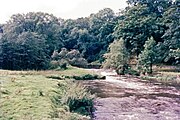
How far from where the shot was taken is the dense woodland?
65375 millimetres

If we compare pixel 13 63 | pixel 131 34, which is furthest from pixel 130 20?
pixel 13 63

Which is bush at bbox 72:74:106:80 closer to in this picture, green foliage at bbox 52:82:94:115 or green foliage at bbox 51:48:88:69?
green foliage at bbox 51:48:88:69

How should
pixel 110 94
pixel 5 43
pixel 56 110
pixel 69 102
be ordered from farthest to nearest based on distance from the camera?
pixel 5 43
pixel 110 94
pixel 69 102
pixel 56 110

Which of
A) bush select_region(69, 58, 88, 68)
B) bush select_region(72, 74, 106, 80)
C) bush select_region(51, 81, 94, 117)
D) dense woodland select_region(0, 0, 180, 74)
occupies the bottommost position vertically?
bush select_region(51, 81, 94, 117)

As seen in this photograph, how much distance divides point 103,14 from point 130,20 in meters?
31.7

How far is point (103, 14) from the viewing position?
115375 millimetres

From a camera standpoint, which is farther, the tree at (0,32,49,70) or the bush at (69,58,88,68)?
the bush at (69,58,88,68)

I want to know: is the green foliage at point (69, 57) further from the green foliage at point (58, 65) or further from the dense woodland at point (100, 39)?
the green foliage at point (58, 65)

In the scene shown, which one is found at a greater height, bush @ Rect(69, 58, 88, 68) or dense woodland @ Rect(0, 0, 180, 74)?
dense woodland @ Rect(0, 0, 180, 74)

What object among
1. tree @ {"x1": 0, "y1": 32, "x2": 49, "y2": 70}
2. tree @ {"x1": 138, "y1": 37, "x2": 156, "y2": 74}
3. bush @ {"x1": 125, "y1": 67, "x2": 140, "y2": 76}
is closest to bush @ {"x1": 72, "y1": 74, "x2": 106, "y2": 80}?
bush @ {"x1": 125, "y1": 67, "x2": 140, "y2": 76}

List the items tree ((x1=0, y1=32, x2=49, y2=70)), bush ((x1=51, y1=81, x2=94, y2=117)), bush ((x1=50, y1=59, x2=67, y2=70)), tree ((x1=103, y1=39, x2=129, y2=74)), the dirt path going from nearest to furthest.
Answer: bush ((x1=51, y1=81, x2=94, y2=117)) → the dirt path → tree ((x1=0, y1=32, x2=49, y2=70)) → tree ((x1=103, y1=39, x2=129, y2=74)) → bush ((x1=50, y1=59, x2=67, y2=70))

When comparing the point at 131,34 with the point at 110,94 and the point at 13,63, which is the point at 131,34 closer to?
the point at 13,63

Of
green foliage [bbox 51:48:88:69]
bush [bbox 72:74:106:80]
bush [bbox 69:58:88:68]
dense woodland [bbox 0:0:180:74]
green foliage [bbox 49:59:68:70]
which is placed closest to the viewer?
bush [bbox 72:74:106:80]

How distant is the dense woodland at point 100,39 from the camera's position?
214 ft
